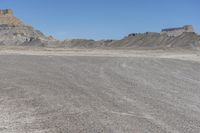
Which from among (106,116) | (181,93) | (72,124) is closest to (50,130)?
(72,124)

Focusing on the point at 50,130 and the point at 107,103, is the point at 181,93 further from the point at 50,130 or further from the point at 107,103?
the point at 50,130

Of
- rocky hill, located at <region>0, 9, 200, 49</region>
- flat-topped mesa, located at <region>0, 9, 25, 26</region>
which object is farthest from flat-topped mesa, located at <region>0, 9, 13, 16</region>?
rocky hill, located at <region>0, 9, 200, 49</region>

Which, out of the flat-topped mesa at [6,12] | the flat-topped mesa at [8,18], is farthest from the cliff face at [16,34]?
the flat-topped mesa at [6,12]

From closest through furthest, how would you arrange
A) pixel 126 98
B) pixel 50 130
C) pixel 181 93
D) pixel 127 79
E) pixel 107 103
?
pixel 50 130, pixel 107 103, pixel 126 98, pixel 181 93, pixel 127 79

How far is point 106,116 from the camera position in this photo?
27.0 ft

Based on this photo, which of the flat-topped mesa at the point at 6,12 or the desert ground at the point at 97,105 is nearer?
the desert ground at the point at 97,105

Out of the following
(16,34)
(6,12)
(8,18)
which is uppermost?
(6,12)

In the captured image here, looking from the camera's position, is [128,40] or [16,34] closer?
[128,40]

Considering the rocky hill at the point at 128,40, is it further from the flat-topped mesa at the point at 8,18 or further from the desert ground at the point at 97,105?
the desert ground at the point at 97,105

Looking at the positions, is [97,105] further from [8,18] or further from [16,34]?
[8,18]

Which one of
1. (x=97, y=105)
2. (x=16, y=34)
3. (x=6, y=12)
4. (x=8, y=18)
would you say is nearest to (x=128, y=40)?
(x=16, y=34)

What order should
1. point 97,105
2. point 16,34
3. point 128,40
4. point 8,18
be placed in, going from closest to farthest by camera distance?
point 97,105
point 128,40
point 16,34
point 8,18

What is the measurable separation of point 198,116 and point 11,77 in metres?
8.86

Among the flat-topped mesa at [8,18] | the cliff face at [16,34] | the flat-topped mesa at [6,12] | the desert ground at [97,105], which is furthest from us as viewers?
the flat-topped mesa at [6,12]
